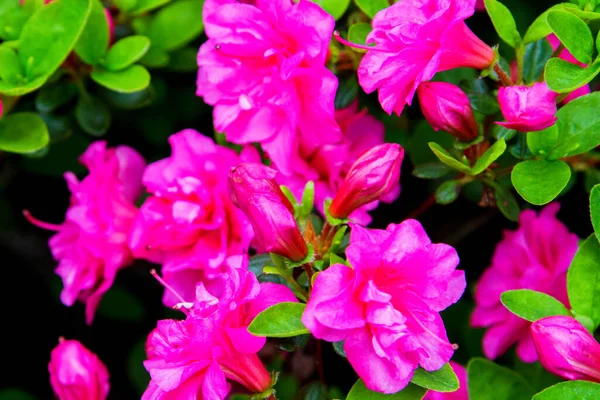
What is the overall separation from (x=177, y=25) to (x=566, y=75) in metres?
0.75

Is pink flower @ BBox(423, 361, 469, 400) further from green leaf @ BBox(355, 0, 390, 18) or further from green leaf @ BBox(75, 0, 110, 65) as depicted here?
green leaf @ BBox(75, 0, 110, 65)

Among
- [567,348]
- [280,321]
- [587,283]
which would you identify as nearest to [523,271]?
[587,283]

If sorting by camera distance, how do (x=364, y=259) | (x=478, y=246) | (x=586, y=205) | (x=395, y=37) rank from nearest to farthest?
(x=364, y=259) → (x=395, y=37) → (x=586, y=205) → (x=478, y=246)

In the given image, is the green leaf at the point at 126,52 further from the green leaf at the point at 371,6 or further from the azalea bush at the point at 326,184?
the green leaf at the point at 371,6

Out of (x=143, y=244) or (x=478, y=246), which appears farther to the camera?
(x=478, y=246)

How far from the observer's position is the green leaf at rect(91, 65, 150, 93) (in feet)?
4.81

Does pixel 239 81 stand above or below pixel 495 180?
above

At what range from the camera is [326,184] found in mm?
1436

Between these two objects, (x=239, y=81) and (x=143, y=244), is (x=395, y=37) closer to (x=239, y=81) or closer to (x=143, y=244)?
(x=239, y=81)

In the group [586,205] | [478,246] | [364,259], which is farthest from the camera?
[478,246]

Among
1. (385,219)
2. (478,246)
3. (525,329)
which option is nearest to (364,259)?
(525,329)

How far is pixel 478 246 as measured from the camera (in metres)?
1.90

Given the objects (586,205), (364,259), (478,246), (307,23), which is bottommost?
(478,246)

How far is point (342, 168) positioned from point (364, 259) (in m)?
0.39
